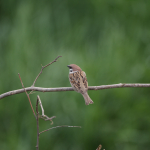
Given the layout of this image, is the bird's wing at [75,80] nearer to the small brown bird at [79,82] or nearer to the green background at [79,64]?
the small brown bird at [79,82]

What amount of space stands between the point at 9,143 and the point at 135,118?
1.36m

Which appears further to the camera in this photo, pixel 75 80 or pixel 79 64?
pixel 79 64

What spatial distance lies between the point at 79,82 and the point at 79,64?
85 cm

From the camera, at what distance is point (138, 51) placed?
3.24m

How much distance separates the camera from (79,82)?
2111mm

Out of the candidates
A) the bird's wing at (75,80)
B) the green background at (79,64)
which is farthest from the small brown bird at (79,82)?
the green background at (79,64)

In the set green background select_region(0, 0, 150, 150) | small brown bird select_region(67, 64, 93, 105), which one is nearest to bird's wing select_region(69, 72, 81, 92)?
small brown bird select_region(67, 64, 93, 105)

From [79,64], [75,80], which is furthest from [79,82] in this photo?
[79,64]

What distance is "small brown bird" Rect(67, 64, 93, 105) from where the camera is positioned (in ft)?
6.74

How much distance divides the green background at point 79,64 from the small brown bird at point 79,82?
458mm

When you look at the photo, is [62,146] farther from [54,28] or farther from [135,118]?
[54,28]

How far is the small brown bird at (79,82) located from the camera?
6.74 ft

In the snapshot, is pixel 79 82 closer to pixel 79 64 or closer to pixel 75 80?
pixel 75 80

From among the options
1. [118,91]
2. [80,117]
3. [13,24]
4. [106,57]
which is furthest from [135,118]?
[13,24]
